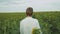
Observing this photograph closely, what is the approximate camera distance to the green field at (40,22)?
18.4 feet

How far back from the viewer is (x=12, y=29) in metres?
5.55

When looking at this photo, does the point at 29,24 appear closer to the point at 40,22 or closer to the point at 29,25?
the point at 29,25

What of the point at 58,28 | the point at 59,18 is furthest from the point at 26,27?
the point at 59,18

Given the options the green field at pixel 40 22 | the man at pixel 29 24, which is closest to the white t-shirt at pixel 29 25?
the man at pixel 29 24

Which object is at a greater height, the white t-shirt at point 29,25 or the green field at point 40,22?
the white t-shirt at point 29,25

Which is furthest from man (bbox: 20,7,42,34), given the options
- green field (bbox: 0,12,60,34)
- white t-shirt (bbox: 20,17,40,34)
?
green field (bbox: 0,12,60,34)

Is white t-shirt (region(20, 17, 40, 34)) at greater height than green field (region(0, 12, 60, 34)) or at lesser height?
greater

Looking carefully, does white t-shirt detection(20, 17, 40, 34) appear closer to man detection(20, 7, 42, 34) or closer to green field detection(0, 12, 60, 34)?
man detection(20, 7, 42, 34)

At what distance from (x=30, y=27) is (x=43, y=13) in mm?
6255

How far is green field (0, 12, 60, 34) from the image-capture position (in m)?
5.61

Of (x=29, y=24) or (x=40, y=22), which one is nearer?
(x=29, y=24)

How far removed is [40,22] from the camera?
6996 millimetres

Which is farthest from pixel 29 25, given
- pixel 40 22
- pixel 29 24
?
pixel 40 22

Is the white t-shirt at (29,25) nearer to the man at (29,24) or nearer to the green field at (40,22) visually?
the man at (29,24)
